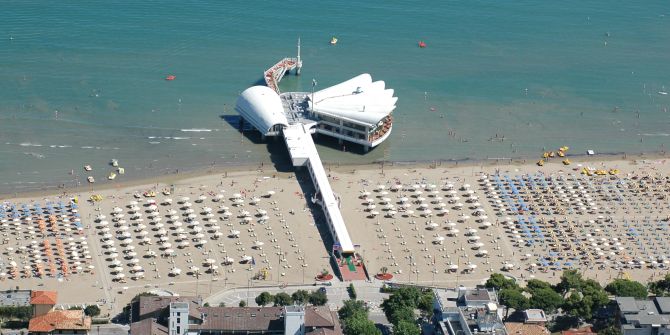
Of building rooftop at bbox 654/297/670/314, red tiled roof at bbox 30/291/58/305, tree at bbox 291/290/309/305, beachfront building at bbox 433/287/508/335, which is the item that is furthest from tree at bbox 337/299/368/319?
building rooftop at bbox 654/297/670/314

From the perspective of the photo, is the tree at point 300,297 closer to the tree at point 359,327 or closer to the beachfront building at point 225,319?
the beachfront building at point 225,319

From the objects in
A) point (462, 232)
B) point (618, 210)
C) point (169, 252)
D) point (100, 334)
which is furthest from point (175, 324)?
point (618, 210)

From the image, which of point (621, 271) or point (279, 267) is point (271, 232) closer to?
point (279, 267)

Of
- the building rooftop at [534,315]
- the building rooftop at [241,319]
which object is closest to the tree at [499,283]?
the building rooftop at [534,315]

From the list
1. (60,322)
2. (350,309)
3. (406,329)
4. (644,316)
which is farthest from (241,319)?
(644,316)

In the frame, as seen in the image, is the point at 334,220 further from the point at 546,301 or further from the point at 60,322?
the point at 60,322
